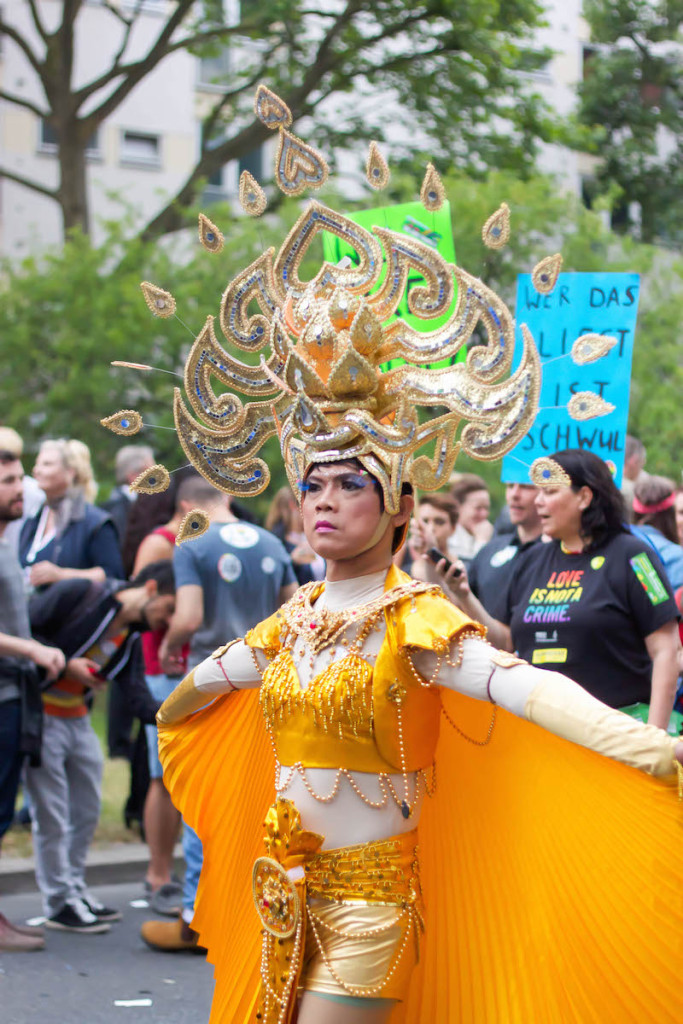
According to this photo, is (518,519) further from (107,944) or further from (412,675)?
(412,675)

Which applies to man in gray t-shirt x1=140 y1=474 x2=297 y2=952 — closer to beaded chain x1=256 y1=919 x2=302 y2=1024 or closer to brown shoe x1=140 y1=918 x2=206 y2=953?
brown shoe x1=140 y1=918 x2=206 y2=953

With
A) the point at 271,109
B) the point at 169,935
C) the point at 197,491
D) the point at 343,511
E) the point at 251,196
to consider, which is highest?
the point at 271,109

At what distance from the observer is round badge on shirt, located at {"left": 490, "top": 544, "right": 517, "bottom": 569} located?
20.4ft

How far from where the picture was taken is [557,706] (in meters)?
3.16

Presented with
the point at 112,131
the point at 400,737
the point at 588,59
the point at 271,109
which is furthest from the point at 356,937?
the point at 588,59

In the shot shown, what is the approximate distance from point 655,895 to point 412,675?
Answer: 0.76 m

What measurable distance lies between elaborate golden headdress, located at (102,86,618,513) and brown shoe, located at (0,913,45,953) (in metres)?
3.20

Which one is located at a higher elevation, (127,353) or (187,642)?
(127,353)

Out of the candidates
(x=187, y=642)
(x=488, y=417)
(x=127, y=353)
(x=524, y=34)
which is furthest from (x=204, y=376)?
(x=524, y=34)

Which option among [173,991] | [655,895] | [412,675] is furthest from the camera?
[173,991]

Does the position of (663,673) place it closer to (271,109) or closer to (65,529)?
(271,109)

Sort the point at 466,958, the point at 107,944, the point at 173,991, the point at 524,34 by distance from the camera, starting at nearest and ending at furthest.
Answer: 1. the point at 466,958
2. the point at 173,991
3. the point at 107,944
4. the point at 524,34

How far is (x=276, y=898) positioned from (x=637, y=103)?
28223mm

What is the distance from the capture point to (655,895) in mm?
3125
